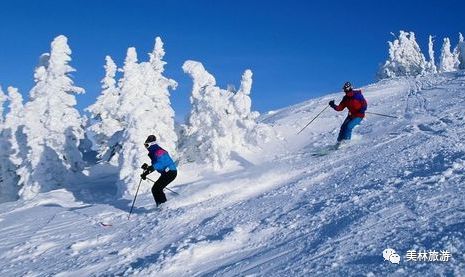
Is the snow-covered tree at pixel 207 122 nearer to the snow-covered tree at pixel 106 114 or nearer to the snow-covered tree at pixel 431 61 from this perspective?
the snow-covered tree at pixel 106 114

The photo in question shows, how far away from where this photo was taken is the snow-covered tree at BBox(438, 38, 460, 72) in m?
82.5

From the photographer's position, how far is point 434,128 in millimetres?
14641

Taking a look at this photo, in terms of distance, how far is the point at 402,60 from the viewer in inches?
2997

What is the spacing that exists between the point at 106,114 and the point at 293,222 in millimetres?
27670

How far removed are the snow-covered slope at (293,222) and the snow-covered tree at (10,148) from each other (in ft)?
57.2

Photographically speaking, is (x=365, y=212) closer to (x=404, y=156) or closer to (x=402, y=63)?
(x=404, y=156)

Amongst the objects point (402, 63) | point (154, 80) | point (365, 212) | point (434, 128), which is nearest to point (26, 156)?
point (154, 80)

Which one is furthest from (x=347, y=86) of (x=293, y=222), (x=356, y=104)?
(x=293, y=222)

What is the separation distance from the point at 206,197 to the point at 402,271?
8.23 metres

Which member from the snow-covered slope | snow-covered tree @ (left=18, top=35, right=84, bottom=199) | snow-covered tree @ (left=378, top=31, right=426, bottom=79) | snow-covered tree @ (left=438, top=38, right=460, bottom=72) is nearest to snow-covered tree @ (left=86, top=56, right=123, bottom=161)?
snow-covered tree @ (left=18, top=35, right=84, bottom=199)

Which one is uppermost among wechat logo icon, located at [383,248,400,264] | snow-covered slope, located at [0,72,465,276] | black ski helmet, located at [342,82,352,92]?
black ski helmet, located at [342,82,352,92]

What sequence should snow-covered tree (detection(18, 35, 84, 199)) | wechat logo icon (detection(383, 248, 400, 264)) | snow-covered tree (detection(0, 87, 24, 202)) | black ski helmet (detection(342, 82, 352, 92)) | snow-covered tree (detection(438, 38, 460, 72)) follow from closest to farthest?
wechat logo icon (detection(383, 248, 400, 264))
black ski helmet (detection(342, 82, 352, 92))
snow-covered tree (detection(18, 35, 84, 199))
snow-covered tree (detection(0, 87, 24, 202))
snow-covered tree (detection(438, 38, 460, 72))

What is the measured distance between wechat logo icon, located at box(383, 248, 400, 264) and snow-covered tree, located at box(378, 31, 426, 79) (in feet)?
242

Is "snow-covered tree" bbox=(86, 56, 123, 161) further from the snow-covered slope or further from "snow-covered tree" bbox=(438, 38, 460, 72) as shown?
"snow-covered tree" bbox=(438, 38, 460, 72)
